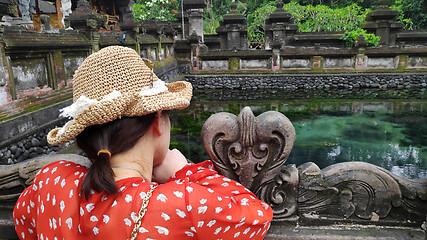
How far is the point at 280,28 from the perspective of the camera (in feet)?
57.9

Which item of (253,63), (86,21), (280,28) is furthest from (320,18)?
(86,21)

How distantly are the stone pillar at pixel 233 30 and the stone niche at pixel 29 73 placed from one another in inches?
502

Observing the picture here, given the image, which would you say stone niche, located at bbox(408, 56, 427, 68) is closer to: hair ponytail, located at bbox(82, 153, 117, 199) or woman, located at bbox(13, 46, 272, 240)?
woman, located at bbox(13, 46, 272, 240)

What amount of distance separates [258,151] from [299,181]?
1.06 feet

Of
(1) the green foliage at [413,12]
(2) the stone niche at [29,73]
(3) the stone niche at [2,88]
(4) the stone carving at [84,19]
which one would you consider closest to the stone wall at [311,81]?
(4) the stone carving at [84,19]

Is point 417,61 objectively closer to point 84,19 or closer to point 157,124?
point 84,19

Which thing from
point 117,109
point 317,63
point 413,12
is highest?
point 413,12

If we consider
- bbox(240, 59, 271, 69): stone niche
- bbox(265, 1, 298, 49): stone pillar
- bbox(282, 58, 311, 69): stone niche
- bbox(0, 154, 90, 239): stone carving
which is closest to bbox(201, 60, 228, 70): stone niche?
bbox(240, 59, 271, 69): stone niche

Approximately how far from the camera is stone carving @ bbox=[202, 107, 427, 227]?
1.77 m

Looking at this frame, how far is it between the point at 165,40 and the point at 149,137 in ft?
43.7

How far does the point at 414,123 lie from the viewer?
7441 mm

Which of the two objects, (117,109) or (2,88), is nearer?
(117,109)

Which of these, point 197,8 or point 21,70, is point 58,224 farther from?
point 197,8

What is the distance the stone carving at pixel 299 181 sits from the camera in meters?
1.77
